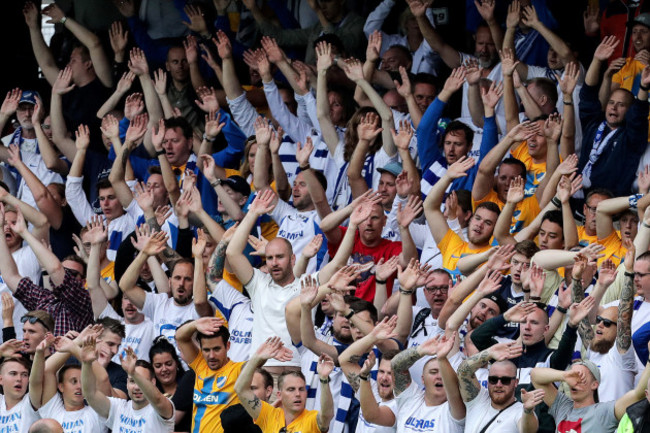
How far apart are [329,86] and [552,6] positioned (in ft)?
6.84

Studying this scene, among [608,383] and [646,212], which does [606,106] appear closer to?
[646,212]

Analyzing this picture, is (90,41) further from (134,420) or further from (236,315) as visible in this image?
(134,420)

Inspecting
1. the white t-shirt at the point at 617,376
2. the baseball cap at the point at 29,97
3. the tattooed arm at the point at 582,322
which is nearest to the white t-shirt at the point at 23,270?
the baseball cap at the point at 29,97

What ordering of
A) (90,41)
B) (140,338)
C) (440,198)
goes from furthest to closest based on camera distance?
(90,41), (140,338), (440,198)

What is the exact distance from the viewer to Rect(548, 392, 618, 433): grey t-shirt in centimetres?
849

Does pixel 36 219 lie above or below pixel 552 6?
below

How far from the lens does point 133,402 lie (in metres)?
10.7

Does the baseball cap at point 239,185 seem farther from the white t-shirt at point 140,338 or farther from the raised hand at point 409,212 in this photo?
the raised hand at point 409,212

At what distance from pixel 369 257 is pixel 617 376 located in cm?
267

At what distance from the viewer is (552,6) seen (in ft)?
43.0

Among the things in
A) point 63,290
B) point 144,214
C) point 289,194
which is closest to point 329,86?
point 289,194

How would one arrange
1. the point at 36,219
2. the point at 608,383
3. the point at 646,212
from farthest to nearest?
the point at 36,219 → the point at 646,212 → the point at 608,383

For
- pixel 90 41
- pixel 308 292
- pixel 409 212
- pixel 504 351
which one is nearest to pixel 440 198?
pixel 409 212

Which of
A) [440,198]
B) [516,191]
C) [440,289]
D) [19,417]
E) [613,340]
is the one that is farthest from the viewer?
[19,417]
